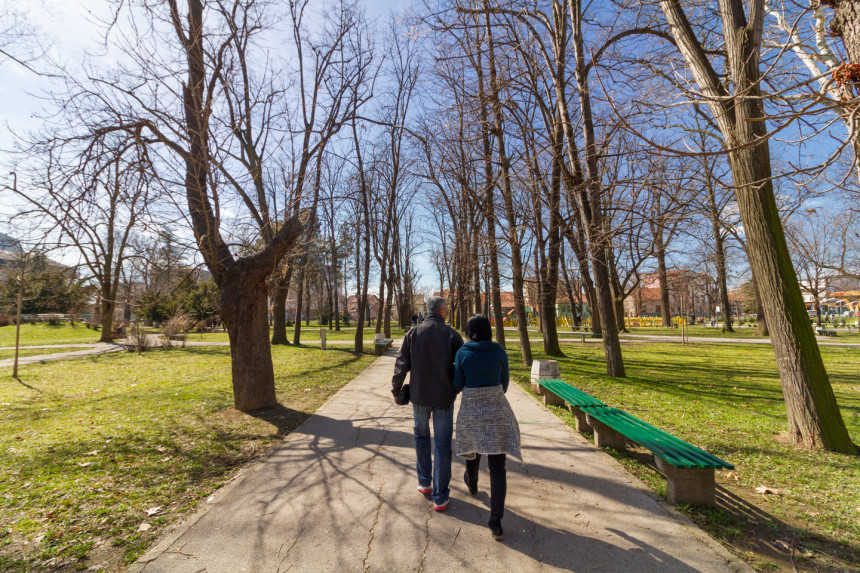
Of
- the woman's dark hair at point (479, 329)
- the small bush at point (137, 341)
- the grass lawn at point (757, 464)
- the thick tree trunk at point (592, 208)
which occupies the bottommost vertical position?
the grass lawn at point (757, 464)

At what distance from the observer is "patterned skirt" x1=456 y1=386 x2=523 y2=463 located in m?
3.07

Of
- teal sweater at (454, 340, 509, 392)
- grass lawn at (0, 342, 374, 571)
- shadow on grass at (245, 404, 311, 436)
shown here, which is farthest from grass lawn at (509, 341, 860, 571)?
grass lawn at (0, 342, 374, 571)

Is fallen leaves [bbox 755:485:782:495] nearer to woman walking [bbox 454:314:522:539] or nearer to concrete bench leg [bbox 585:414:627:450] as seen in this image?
concrete bench leg [bbox 585:414:627:450]

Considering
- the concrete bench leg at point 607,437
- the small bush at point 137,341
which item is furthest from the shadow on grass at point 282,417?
the small bush at point 137,341

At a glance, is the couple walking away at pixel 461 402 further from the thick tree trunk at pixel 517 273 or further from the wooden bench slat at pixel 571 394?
the thick tree trunk at pixel 517 273

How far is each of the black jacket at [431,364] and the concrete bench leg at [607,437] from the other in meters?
2.54

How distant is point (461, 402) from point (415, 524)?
41.9 inches

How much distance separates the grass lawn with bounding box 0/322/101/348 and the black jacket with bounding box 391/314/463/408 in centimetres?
2882

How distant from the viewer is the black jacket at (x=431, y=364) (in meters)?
3.48

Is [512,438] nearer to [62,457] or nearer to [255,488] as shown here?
[255,488]

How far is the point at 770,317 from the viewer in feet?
16.3

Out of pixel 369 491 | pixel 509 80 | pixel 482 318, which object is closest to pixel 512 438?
pixel 482 318

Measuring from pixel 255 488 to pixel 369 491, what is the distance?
1.13 m

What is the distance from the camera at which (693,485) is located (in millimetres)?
3451
